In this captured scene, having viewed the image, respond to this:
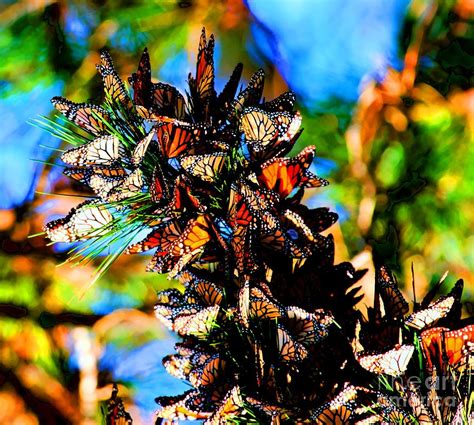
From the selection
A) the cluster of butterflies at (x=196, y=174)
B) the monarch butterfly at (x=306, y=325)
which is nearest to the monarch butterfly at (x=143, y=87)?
the cluster of butterflies at (x=196, y=174)

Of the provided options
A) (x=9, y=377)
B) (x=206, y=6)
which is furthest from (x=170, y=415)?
(x=206, y=6)

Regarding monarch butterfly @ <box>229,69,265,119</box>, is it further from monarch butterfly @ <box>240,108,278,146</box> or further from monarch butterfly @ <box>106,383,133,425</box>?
monarch butterfly @ <box>106,383,133,425</box>

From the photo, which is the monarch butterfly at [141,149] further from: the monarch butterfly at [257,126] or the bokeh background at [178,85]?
the bokeh background at [178,85]

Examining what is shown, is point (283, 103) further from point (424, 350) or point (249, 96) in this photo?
point (424, 350)

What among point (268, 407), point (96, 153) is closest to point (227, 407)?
point (268, 407)

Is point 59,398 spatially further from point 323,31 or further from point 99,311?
point 323,31

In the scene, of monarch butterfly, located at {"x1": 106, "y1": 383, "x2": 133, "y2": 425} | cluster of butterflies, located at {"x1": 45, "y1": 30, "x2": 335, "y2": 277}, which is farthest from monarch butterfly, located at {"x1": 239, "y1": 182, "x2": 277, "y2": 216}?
monarch butterfly, located at {"x1": 106, "y1": 383, "x2": 133, "y2": 425}
